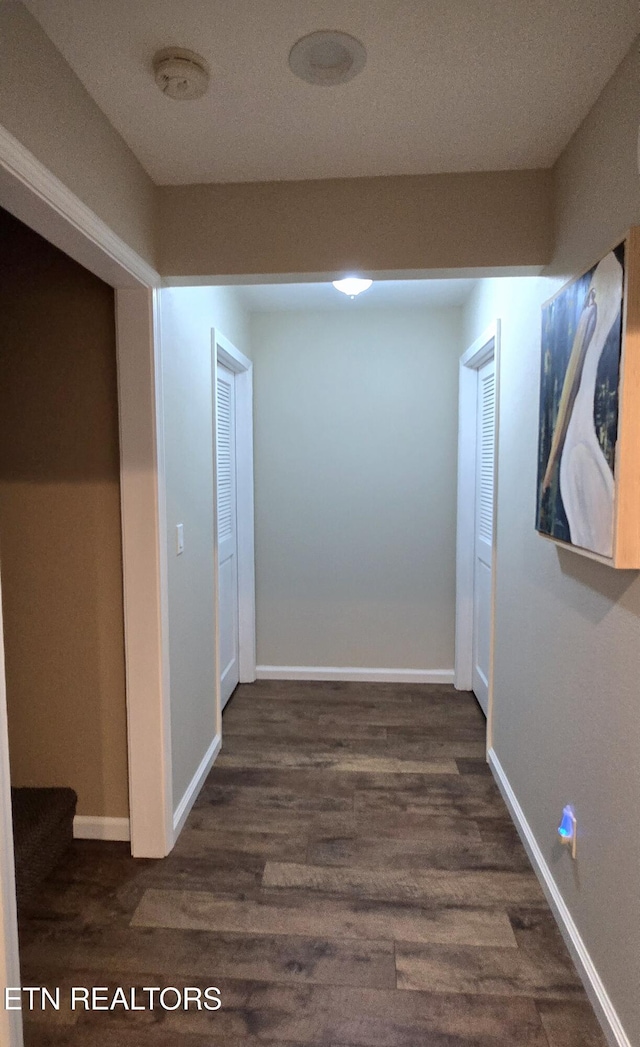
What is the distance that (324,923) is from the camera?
1.78m

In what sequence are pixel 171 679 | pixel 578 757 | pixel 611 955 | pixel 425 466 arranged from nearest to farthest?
1. pixel 611 955
2. pixel 578 757
3. pixel 171 679
4. pixel 425 466

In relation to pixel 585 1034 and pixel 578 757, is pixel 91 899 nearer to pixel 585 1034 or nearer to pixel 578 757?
pixel 585 1034

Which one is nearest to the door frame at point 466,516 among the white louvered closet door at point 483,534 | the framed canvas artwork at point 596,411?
the white louvered closet door at point 483,534

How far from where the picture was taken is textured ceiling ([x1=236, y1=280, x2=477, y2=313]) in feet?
10.0

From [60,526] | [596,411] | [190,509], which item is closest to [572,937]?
[596,411]

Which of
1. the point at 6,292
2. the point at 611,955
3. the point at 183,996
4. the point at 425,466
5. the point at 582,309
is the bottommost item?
the point at 183,996

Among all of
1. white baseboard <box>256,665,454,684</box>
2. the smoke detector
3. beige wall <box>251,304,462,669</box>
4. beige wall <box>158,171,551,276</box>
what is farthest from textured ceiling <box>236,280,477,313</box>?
white baseboard <box>256,665,454,684</box>

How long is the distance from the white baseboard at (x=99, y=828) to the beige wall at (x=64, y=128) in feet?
6.67

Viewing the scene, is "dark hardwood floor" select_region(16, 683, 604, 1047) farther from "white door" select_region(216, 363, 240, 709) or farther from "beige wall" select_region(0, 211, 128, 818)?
"white door" select_region(216, 363, 240, 709)

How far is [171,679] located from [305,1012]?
109 cm

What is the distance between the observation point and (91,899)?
74.4 inches

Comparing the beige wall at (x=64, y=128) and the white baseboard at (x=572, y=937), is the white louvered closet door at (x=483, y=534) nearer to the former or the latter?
the white baseboard at (x=572, y=937)

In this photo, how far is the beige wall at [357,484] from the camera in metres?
3.53

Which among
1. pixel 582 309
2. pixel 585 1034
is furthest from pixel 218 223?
pixel 585 1034
